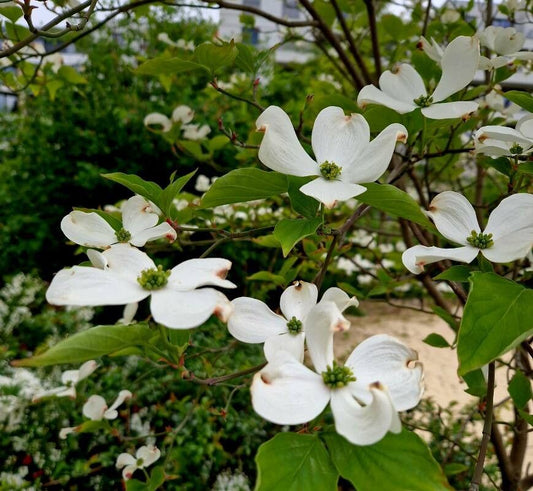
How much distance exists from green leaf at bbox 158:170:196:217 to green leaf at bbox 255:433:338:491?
9.5 inches

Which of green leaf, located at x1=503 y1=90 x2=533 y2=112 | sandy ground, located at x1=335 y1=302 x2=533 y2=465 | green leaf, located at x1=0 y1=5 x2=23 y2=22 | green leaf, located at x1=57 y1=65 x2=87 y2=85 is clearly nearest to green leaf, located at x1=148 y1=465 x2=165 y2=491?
green leaf, located at x1=503 y1=90 x2=533 y2=112

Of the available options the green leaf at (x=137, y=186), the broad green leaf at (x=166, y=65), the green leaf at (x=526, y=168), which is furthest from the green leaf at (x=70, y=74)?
the green leaf at (x=526, y=168)

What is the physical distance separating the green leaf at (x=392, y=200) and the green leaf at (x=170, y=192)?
156 mm

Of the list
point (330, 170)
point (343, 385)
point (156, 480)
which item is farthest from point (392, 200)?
point (156, 480)

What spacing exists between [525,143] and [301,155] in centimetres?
20

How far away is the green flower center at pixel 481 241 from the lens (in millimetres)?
385

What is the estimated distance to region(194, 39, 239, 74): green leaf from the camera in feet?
1.90

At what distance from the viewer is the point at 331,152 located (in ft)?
1.34

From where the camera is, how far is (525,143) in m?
0.43

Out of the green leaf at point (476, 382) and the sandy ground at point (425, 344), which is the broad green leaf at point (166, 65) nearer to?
the green leaf at point (476, 382)

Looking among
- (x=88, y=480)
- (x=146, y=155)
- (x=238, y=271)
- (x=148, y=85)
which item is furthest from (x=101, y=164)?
(x=88, y=480)

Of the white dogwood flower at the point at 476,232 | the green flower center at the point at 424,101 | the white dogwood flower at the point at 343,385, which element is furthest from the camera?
the green flower center at the point at 424,101

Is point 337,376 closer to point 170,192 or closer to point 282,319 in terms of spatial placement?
point 282,319

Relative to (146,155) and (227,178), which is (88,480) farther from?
(146,155)
